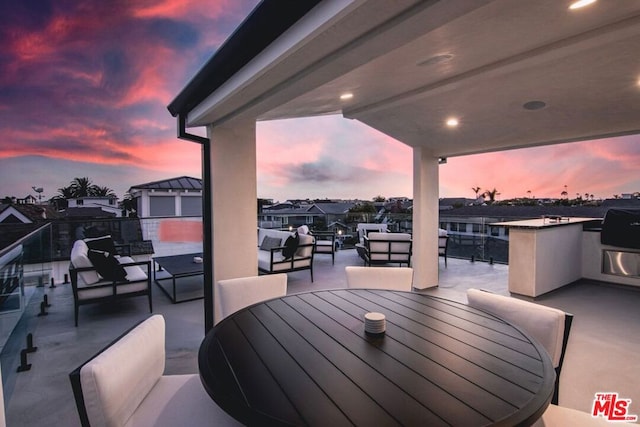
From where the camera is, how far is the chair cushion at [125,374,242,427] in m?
1.29

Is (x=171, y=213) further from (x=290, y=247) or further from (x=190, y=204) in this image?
(x=290, y=247)

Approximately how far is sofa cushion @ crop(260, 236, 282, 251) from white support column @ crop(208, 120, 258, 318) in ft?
8.67

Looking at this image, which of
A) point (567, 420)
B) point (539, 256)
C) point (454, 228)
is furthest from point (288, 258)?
point (454, 228)

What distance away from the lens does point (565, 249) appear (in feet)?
16.7

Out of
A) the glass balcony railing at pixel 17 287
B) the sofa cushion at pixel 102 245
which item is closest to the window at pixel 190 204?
the sofa cushion at pixel 102 245

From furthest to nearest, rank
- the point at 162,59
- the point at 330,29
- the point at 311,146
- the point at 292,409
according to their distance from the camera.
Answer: the point at 311,146 < the point at 162,59 < the point at 330,29 < the point at 292,409

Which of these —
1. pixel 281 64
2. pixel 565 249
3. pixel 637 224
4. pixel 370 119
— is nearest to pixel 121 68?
pixel 370 119

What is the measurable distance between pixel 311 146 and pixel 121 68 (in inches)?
233

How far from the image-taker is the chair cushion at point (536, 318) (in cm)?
161

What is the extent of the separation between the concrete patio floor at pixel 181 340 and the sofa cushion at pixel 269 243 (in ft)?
2.96

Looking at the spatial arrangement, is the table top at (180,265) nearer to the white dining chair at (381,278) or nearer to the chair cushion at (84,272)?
the chair cushion at (84,272)

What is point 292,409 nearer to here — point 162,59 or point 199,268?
point 199,268

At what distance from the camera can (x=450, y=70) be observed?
2553mm

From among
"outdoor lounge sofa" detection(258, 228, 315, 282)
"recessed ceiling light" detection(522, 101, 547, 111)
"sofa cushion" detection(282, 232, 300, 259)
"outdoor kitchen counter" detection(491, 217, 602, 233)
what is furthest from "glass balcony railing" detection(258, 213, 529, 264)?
"recessed ceiling light" detection(522, 101, 547, 111)
